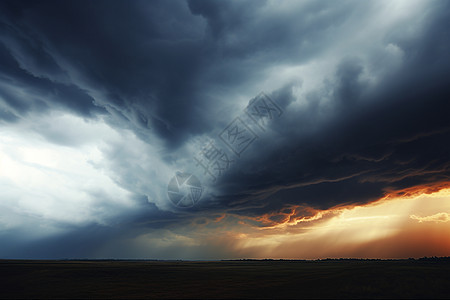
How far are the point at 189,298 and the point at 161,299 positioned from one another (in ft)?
17.1

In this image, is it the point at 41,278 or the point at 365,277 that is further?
Result: the point at 41,278

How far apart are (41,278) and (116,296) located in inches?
1887

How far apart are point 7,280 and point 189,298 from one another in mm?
68925

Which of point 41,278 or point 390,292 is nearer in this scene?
point 390,292

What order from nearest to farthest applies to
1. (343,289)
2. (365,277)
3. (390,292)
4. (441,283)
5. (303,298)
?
(303,298)
(390,292)
(343,289)
(441,283)
(365,277)

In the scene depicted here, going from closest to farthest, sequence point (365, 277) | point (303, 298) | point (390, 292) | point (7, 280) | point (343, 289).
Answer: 1. point (303, 298)
2. point (390, 292)
3. point (343, 289)
4. point (365, 277)
5. point (7, 280)

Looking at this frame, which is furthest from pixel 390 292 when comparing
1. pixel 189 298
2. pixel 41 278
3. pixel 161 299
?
pixel 41 278

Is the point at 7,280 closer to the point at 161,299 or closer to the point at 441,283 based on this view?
the point at 161,299

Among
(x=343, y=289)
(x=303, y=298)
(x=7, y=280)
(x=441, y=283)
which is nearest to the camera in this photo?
(x=303, y=298)

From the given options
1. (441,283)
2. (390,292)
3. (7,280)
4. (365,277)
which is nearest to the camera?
(390,292)

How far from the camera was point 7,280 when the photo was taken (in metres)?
75.1

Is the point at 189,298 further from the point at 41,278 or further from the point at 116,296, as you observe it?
the point at 41,278

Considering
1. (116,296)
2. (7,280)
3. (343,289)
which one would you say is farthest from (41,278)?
(343,289)

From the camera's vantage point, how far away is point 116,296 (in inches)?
1937
